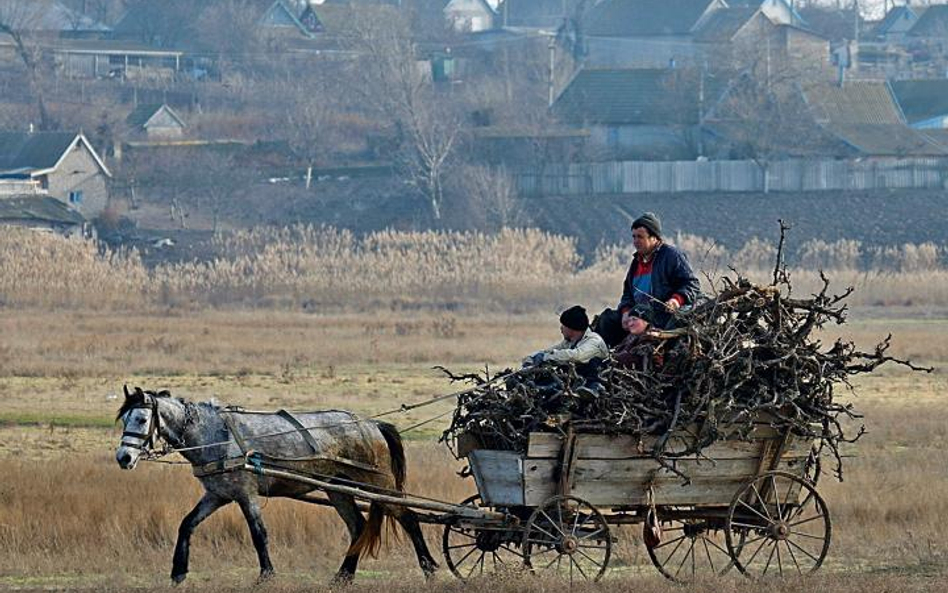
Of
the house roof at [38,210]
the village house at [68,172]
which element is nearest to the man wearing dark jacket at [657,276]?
the house roof at [38,210]

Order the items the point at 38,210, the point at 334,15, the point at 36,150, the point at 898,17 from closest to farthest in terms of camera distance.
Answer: the point at 38,210, the point at 36,150, the point at 334,15, the point at 898,17

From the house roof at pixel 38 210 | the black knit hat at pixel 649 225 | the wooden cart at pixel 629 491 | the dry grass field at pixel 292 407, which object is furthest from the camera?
the house roof at pixel 38 210

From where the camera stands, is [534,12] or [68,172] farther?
[534,12]

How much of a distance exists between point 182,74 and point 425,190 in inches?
1407

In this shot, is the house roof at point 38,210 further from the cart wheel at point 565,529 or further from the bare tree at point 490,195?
the cart wheel at point 565,529

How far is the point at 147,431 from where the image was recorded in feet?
46.2

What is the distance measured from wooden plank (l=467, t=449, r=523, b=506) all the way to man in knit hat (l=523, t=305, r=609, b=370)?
77 centimetres

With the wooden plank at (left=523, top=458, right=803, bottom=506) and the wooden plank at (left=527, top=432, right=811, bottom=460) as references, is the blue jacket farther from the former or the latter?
the wooden plank at (left=523, top=458, right=803, bottom=506)

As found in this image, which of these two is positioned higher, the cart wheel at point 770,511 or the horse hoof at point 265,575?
the cart wheel at point 770,511

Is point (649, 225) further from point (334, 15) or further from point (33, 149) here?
point (334, 15)

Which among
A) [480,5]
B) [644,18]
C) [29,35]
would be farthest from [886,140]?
[480,5]

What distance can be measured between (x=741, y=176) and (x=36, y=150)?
31100mm

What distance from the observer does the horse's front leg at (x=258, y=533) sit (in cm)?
1441

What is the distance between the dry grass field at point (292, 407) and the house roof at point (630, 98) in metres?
37.7
